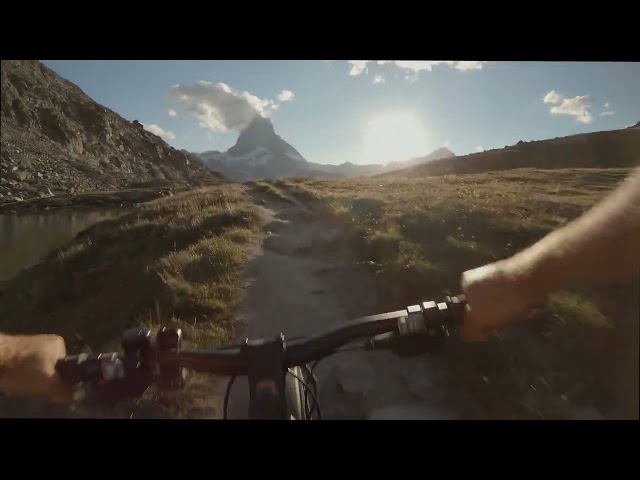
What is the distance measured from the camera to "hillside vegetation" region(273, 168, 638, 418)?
2.82 meters

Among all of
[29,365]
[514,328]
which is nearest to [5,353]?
[29,365]

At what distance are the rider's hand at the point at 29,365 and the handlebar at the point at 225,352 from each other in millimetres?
56

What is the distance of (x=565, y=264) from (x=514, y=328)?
2341 millimetres

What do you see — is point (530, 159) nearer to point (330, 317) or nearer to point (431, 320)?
point (330, 317)

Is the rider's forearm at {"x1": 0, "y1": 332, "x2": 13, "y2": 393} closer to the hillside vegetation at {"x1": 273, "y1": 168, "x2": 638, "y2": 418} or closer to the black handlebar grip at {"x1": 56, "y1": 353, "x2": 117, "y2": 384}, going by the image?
the black handlebar grip at {"x1": 56, "y1": 353, "x2": 117, "y2": 384}

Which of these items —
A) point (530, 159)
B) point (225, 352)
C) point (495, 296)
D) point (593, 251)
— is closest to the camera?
point (593, 251)

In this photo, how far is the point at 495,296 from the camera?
163 cm

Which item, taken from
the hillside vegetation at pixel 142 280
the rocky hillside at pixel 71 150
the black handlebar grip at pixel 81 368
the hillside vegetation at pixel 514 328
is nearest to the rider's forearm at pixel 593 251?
the hillside vegetation at pixel 514 328

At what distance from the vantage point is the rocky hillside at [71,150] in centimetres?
679

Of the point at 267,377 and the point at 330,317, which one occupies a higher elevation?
the point at 267,377
